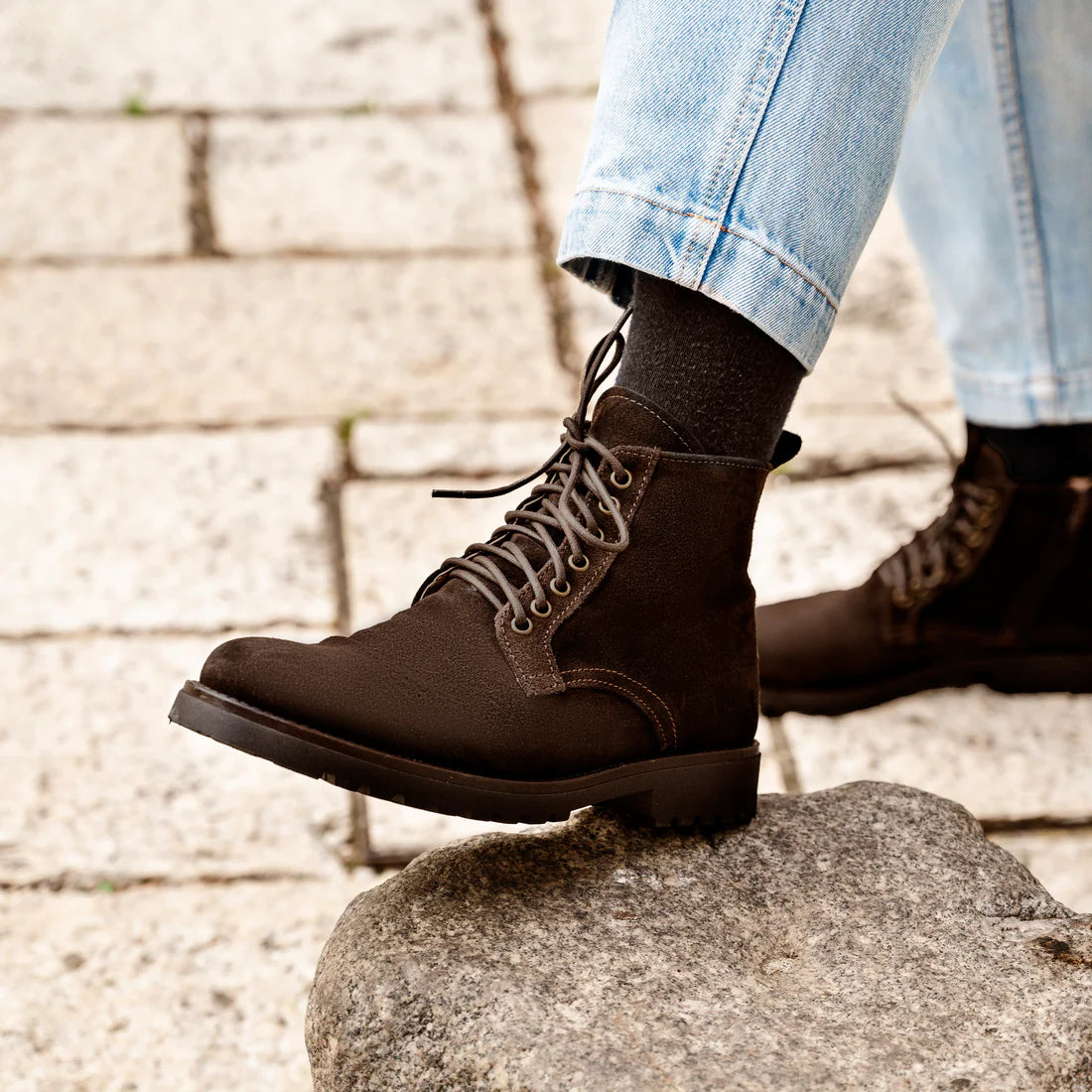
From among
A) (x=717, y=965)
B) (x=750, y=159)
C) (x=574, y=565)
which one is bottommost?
(x=717, y=965)

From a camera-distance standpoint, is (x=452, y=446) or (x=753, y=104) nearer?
(x=753, y=104)

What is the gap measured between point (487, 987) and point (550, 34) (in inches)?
114

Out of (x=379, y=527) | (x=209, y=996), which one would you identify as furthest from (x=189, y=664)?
(x=209, y=996)

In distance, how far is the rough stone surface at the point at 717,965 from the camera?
96 centimetres

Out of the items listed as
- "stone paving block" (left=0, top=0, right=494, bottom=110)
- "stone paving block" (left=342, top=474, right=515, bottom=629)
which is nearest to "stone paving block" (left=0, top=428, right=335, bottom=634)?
"stone paving block" (left=342, top=474, right=515, bottom=629)

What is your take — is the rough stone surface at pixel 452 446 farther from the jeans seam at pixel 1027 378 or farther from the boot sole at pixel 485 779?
the boot sole at pixel 485 779

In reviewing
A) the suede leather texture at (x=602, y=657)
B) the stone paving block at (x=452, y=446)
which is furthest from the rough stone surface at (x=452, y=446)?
the suede leather texture at (x=602, y=657)

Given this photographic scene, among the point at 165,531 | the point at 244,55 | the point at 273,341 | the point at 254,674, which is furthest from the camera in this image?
the point at 244,55

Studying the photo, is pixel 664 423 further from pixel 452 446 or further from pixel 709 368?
pixel 452 446

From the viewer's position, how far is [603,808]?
1.23 meters

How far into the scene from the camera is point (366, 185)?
9.53 feet

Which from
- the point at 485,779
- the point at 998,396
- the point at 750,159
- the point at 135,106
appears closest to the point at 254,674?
the point at 485,779

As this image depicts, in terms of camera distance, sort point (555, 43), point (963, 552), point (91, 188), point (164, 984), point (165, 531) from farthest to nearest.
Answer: point (555, 43)
point (91, 188)
point (165, 531)
point (963, 552)
point (164, 984)

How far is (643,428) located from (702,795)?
0.32m
